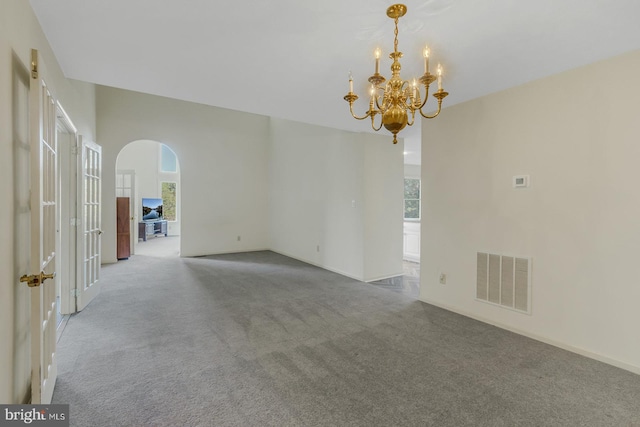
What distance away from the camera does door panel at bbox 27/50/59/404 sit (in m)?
1.49

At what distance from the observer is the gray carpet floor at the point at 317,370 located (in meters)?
1.84

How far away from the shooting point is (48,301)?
1.98 meters

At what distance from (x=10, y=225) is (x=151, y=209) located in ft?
32.3

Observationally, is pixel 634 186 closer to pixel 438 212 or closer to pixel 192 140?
pixel 438 212

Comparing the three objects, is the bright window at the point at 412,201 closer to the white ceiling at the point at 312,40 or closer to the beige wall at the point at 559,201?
the beige wall at the point at 559,201

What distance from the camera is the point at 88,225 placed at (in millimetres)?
3807

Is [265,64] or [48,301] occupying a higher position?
[265,64]

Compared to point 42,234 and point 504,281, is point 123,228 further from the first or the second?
point 504,281

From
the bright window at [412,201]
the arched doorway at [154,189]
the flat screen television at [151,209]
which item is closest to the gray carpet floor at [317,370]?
the bright window at [412,201]

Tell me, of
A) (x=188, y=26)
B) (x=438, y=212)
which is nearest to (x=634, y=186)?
(x=438, y=212)

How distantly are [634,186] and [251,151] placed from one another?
6867 millimetres

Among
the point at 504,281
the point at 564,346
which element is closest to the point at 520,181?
the point at 504,281

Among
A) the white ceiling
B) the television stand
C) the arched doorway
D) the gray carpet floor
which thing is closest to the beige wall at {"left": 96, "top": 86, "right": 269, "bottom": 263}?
the arched doorway

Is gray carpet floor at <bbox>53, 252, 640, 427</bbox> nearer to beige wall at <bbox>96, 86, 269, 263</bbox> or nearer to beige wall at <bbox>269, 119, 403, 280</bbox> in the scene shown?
beige wall at <bbox>269, 119, 403, 280</bbox>
